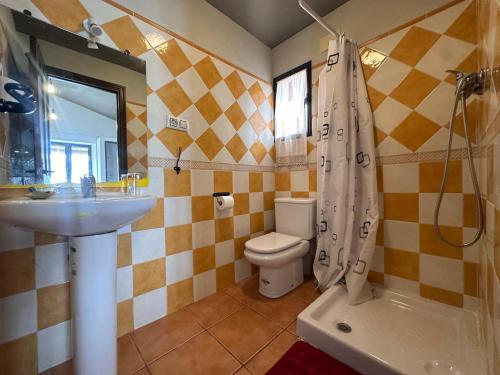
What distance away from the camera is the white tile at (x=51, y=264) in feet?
2.95

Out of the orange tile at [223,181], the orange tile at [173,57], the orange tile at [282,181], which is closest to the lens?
the orange tile at [173,57]

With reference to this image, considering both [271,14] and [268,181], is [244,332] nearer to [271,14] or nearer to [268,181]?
[268,181]

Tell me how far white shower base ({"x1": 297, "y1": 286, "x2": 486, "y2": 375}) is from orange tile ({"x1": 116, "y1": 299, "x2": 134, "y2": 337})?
0.95m

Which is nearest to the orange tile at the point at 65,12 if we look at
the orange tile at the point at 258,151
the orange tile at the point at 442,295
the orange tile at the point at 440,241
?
the orange tile at the point at 258,151

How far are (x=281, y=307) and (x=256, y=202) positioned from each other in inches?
33.4

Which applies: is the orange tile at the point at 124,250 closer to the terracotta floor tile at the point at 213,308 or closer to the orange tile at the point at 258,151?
the terracotta floor tile at the point at 213,308

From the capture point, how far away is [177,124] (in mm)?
1318

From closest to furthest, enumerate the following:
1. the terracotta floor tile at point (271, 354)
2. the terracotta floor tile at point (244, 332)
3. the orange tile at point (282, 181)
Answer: the terracotta floor tile at point (271, 354), the terracotta floor tile at point (244, 332), the orange tile at point (282, 181)

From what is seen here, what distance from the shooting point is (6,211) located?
2.00 ft

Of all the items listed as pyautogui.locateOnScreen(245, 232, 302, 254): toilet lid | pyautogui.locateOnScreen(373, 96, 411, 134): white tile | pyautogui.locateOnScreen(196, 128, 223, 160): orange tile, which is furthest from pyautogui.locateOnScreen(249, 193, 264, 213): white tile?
pyautogui.locateOnScreen(373, 96, 411, 134): white tile

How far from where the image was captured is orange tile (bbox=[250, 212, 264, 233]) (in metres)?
1.80

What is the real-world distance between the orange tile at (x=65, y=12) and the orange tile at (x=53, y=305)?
1.26 metres

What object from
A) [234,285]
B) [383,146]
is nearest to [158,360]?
[234,285]

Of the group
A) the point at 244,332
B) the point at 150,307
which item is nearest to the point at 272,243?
the point at 244,332
